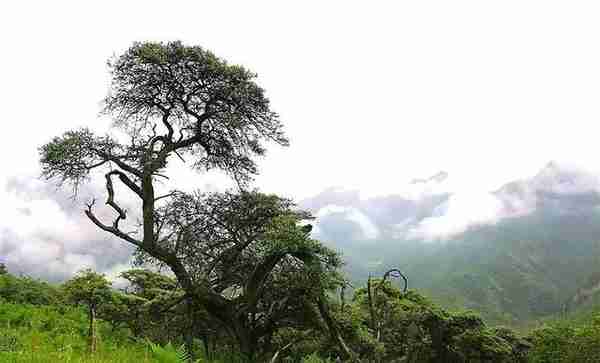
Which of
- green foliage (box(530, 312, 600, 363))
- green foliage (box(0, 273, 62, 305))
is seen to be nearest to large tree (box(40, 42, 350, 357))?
green foliage (box(0, 273, 62, 305))

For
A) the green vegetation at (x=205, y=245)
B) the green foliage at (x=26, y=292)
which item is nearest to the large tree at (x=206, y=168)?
the green vegetation at (x=205, y=245)

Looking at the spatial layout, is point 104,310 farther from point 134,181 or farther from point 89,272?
point 134,181

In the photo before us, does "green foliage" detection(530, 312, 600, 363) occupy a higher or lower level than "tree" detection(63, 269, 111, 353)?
lower

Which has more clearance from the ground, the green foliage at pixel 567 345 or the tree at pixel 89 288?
the tree at pixel 89 288

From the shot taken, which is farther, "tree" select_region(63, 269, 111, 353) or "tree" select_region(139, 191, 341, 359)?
"tree" select_region(63, 269, 111, 353)

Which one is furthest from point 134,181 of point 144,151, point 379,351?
point 379,351

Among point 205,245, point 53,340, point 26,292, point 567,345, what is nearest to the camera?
point 53,340

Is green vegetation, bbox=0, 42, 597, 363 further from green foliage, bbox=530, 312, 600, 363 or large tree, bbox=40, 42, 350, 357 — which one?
green foliage, bbox=530, 312, 600, 363

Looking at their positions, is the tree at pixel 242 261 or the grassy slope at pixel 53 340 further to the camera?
the tree at pixel 242 261

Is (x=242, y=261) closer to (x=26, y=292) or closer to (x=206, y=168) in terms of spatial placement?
(x=206, y=168)

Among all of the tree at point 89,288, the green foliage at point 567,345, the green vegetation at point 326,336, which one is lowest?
the green foliage at point 567,345

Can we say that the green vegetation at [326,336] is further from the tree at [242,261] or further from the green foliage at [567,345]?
the tree at [242,261]

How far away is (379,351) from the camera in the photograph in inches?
818

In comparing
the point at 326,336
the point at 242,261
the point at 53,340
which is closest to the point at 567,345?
the point at 326,336
